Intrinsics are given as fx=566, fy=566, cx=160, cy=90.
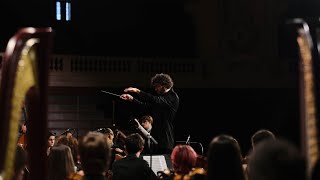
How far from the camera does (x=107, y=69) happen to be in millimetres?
17219

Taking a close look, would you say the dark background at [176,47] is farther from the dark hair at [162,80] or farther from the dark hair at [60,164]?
the dark hair at [60,164]

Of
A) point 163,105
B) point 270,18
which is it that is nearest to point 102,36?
point 270,18

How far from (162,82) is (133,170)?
1.55 metres

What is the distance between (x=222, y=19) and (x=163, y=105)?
12.8 metres

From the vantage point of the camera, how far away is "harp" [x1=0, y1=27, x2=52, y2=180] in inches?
67.3

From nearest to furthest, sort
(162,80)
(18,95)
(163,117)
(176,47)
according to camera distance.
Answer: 1. (18,95)
2. (162,80)
3. (163,117)
4. (176,47)

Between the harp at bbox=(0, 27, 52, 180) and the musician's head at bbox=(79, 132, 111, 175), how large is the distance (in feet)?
1.82

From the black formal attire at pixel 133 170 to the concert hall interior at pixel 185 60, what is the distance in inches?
458

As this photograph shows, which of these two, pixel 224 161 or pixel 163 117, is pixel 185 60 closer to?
pixel 163 117

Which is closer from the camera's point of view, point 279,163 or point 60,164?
point 279,163

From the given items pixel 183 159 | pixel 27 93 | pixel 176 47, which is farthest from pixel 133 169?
pixel 176 47

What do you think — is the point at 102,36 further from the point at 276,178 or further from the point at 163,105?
the point at 276,178

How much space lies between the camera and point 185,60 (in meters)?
18.1

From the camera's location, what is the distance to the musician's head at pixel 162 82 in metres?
6.26
